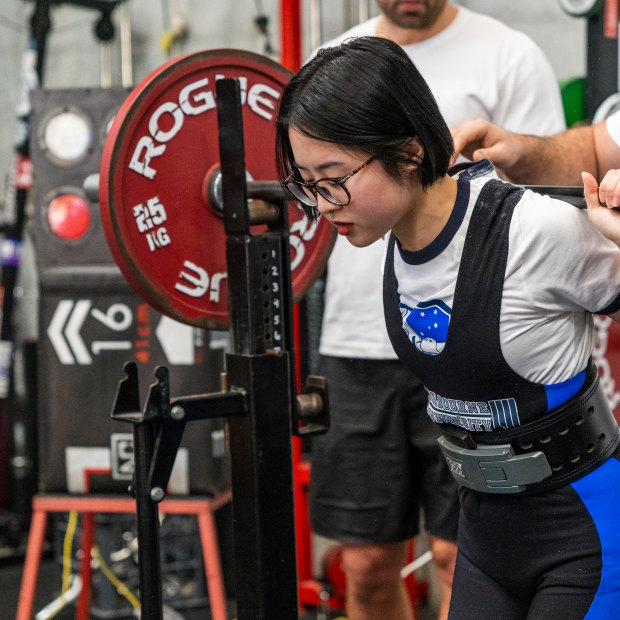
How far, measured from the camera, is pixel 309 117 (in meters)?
1.11

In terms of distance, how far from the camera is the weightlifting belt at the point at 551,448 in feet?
3.75

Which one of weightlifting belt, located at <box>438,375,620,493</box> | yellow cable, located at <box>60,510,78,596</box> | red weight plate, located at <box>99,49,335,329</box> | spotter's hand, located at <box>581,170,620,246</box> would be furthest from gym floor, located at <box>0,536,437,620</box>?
spotter's hand, located at <box>581,170,620,246</box>

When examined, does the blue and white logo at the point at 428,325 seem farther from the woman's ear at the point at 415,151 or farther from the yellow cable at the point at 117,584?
the yellow cable at the point at 117,584

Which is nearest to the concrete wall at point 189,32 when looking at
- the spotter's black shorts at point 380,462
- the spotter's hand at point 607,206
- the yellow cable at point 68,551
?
the spotter's black shorts at point 380,462

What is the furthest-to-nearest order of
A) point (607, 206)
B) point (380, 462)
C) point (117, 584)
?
point (117, 584) → point (380, 462) → point (607, 206)

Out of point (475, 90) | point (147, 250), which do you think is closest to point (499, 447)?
point (147, 250)

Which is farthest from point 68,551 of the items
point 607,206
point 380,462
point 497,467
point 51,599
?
point 607,206

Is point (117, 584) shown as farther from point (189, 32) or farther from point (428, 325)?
point (189, 32)

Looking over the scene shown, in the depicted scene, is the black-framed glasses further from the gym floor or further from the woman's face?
the gym floor

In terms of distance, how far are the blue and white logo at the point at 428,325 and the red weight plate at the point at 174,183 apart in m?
0.33

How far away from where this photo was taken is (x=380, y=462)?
1850 mm

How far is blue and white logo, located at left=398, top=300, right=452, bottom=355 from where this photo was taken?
1.16m

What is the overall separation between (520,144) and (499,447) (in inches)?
19.8

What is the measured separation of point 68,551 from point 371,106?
2.02 metres
